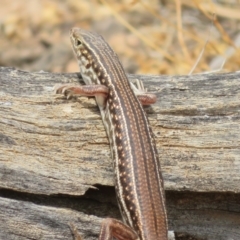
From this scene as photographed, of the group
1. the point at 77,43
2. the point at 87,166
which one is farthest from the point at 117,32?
the point at 87,166

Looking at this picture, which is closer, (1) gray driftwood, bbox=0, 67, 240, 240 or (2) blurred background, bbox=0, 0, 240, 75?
(1) gray driftwood, bbox=0, 67, 240, 240

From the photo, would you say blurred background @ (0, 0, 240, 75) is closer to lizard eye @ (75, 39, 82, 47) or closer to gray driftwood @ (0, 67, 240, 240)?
lizard eye @ (75, 39, 82, 47)

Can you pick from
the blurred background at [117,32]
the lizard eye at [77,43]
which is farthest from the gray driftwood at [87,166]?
the blurred background at [117,32]

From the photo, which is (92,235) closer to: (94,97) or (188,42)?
(94,97)

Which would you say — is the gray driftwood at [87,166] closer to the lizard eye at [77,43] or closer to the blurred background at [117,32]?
the lizard eye at [77,43]

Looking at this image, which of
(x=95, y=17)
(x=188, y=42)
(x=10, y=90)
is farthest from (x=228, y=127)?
(x=95, y=17)

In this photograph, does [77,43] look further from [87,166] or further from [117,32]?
[117,32]

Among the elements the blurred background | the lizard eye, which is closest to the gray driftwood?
Answer: the lizard eye
